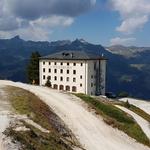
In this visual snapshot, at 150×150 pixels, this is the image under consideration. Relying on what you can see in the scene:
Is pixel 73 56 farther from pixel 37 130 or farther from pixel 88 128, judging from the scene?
pixel 37 130

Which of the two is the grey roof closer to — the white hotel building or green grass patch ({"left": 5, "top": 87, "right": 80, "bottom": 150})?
the white hotel building

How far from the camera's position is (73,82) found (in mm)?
134000

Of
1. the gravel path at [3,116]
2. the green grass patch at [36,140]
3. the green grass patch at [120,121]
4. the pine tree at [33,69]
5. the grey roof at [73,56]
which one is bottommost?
the green grass patch at [120,121]

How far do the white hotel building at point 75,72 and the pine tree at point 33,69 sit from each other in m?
2.49

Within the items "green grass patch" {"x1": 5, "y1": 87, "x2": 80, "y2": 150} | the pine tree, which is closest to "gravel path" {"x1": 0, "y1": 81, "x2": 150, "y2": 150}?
"green grass patch" {"x1": 5, "y1": 87, "x2": 80, "y2": 150}

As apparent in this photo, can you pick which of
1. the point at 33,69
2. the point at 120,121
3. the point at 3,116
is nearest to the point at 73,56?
the point at 33,69

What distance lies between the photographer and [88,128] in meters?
55.2

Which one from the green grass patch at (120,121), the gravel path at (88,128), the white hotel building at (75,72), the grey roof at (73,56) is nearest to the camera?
the gravel path at (88,128)

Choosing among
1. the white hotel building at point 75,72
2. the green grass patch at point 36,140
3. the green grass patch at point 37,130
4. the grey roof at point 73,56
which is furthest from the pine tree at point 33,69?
the green grass patch at point 36,140

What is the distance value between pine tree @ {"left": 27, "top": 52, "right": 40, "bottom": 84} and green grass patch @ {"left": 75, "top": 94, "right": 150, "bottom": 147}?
2408 inches

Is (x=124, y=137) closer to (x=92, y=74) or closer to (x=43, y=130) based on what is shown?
(x=43, y=130)

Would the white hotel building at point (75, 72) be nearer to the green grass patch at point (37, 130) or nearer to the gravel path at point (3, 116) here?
the green grass patch at point (37, 130)

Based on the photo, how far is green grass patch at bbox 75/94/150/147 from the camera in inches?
2347

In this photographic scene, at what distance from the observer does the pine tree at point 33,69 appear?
5285 inches
